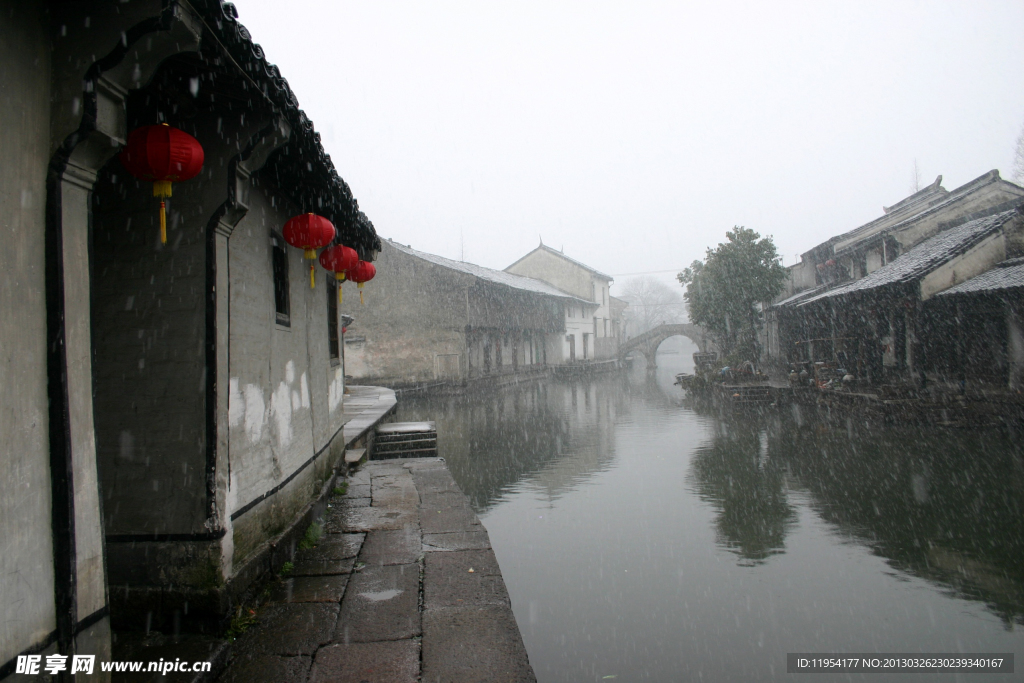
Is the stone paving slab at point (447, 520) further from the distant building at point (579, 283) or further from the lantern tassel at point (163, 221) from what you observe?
the distant building at point (579, 283)

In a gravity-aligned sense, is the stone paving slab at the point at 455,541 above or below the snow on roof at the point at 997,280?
below

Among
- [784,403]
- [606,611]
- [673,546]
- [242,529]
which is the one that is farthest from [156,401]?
[784,403]

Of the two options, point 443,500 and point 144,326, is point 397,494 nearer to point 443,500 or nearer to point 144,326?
point 443,500

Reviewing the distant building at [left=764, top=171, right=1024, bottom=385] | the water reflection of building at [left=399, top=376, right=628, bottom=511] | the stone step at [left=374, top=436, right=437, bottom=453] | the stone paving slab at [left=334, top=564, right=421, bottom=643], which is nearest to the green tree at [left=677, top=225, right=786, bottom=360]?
the distant building at [left=764, top=171, right=1024, bottom=385]

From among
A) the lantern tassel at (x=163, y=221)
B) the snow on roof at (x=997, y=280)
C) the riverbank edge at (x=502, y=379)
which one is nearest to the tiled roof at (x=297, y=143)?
the lantern tassel at (x=163, y=221)

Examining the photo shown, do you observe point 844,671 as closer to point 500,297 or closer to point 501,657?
point 501,657

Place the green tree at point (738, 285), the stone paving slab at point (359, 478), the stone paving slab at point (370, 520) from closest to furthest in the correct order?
the stone paving slab at point (370, 520)
the stone paving slab at point (359, 478)
the green tree at point (738, 285)

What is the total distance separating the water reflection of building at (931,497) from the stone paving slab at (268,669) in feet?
17.5

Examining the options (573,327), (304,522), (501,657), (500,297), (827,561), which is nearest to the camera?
→ (501,657)

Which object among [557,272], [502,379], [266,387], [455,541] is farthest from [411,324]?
[557,272]

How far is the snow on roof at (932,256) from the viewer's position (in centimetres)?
1225

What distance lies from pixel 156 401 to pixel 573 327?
36219 mm

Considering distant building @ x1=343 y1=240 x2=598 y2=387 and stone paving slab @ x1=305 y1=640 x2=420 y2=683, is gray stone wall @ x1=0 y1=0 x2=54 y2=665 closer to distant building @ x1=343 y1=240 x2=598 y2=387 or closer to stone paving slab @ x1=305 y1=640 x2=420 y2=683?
stone paving slab @ x1=305 y1=640 x2=420 y2=683

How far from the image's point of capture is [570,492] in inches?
344
